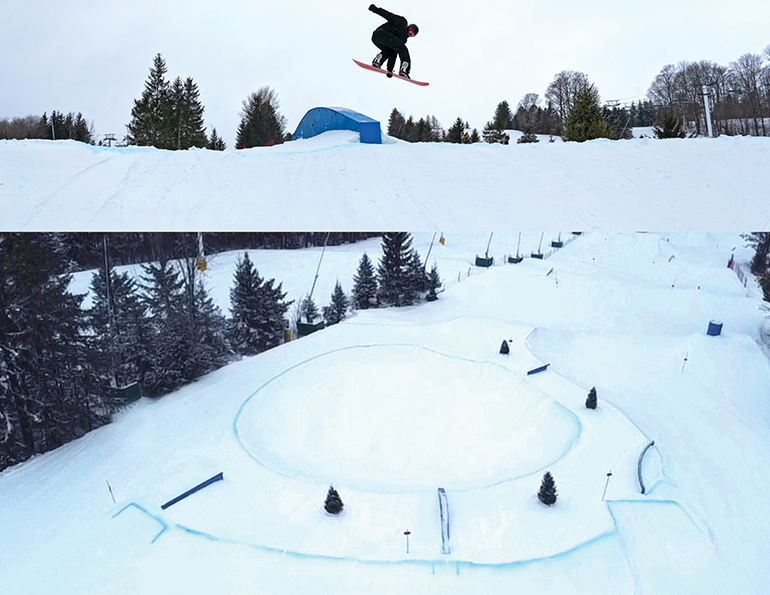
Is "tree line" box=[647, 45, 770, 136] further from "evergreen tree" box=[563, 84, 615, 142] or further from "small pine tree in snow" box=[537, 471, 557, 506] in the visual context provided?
"small pine tree in snow" box=[537, 471, 557, 506]

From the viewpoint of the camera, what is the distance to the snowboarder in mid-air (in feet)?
15.5

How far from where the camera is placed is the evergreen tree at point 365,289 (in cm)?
1709

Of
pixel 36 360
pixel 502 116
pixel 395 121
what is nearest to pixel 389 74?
pixel 36 360

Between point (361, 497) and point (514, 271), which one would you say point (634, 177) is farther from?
point (514, 271)

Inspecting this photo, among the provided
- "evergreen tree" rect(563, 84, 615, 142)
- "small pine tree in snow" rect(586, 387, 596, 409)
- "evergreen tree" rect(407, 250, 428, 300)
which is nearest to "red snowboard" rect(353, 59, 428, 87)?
"small pine tree in snow" rect(586, 387, 596, 409)

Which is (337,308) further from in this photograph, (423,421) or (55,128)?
(55,128)

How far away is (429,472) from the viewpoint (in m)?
7.56

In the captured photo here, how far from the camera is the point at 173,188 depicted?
10.6 ft

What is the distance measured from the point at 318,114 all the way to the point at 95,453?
7.15 meters

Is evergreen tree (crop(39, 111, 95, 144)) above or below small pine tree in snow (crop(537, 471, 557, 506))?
above

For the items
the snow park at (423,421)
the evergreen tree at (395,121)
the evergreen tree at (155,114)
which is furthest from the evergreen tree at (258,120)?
the snow park at (423,421)

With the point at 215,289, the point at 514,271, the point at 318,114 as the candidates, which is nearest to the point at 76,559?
the point at 318,114

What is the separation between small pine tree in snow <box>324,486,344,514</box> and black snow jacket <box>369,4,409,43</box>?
5634mm

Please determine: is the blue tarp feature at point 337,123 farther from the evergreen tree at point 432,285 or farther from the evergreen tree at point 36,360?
the evergreen tree at point 432,285
